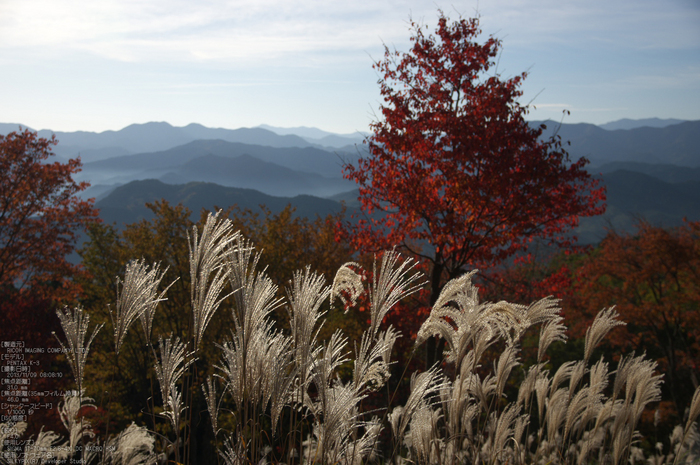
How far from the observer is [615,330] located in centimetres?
1557

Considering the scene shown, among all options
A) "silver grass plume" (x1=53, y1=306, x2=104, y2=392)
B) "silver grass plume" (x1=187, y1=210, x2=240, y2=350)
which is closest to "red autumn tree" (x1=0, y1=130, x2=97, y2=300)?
"silver grass plume" (x1=53, y1=306, x2=104, y2=392)

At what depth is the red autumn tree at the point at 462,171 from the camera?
23.6ft

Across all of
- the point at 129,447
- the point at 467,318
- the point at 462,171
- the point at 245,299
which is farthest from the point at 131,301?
the point at 462,171

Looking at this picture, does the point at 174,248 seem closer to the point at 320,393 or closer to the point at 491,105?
the point at 491,105

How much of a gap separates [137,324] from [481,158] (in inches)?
486

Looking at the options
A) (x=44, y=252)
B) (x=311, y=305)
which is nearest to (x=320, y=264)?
(x=44, y=252)

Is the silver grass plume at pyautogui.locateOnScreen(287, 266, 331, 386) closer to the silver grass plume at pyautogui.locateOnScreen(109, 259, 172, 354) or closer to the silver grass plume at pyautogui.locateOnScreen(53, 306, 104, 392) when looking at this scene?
the silver grass plume at pyautogui.locateOnScreen(109, 259, 172, 354)

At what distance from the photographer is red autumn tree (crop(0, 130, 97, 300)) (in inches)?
573

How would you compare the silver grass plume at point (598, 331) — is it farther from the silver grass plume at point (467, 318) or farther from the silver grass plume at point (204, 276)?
the silver grass plume at point (204, 276)

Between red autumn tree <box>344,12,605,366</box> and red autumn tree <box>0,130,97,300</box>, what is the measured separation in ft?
40.5

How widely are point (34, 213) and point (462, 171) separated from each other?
51.2 ft

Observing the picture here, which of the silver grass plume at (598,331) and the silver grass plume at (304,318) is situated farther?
the silver grass plume at (598,331)

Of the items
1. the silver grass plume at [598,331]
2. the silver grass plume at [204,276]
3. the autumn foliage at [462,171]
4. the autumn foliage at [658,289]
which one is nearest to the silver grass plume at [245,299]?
the silver grass plume at [204,276]

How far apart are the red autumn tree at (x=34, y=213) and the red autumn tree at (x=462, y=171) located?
1235 centimetres
